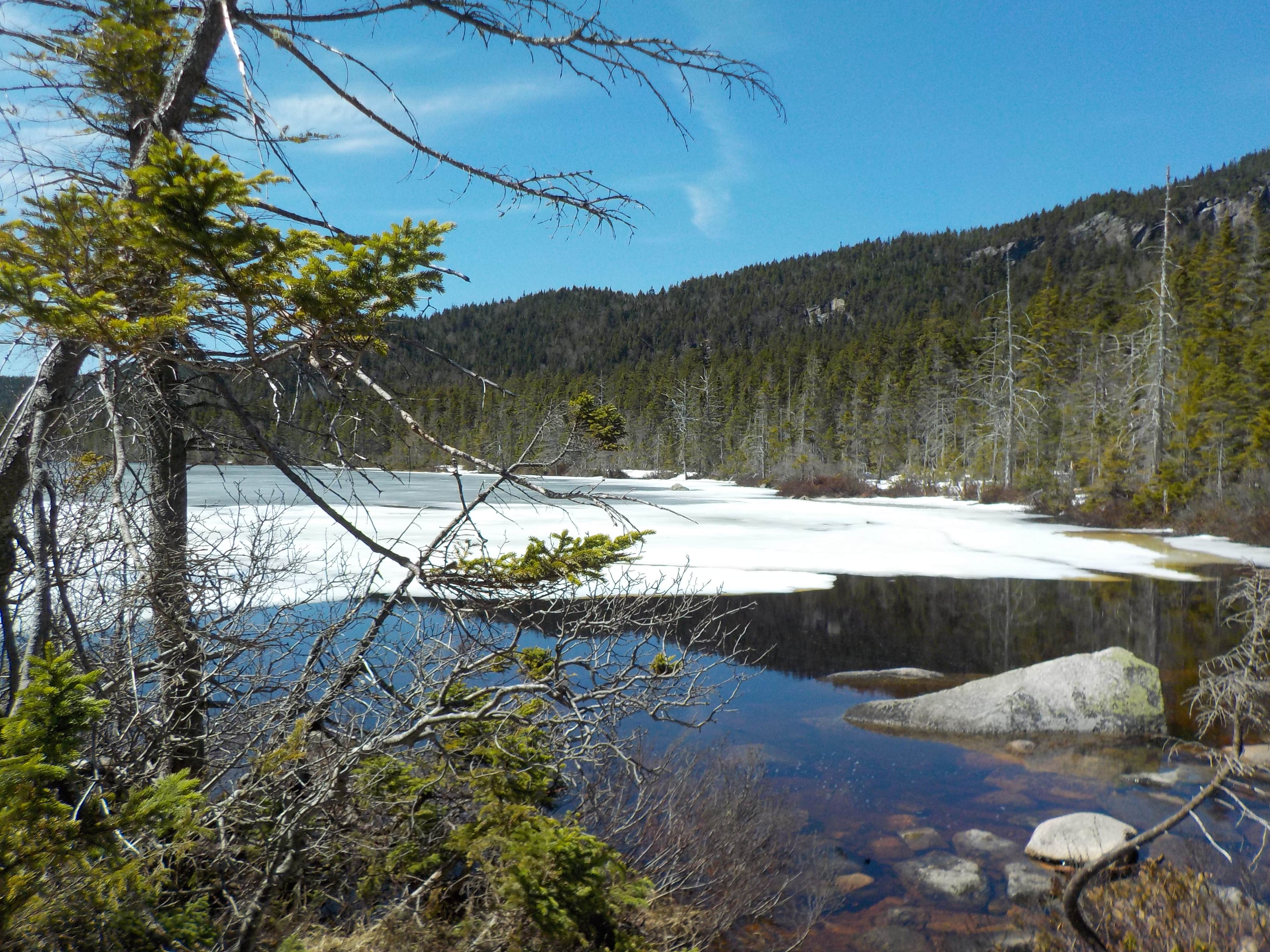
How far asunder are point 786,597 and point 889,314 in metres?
100

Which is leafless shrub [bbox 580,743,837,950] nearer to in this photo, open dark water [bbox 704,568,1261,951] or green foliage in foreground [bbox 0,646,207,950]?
open dark water [bbox 704,568,1261,951]

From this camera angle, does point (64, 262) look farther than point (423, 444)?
No

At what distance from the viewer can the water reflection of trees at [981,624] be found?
1089cm

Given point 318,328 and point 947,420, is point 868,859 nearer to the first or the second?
point 318,328

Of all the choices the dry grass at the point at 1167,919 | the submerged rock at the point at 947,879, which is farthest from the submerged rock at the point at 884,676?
the dry grass at the point at 1167,919

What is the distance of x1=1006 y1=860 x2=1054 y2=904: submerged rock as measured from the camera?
5.21 meters

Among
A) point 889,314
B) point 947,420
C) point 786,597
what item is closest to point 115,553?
point 786,597

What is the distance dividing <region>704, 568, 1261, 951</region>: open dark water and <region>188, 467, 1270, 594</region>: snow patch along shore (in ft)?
5.32

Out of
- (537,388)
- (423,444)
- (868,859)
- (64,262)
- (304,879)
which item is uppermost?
(537,388)

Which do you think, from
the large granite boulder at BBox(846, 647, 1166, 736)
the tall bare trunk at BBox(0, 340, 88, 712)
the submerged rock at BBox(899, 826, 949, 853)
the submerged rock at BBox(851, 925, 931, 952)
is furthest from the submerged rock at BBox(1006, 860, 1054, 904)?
the tall bare trunk at BBox(0, 340, 88, 712)

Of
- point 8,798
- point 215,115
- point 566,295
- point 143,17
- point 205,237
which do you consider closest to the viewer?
point 8,798

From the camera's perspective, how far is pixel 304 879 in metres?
3.93

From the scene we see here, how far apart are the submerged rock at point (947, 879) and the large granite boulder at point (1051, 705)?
8.77 ft

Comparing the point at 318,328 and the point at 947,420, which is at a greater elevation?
the point at 947,420
